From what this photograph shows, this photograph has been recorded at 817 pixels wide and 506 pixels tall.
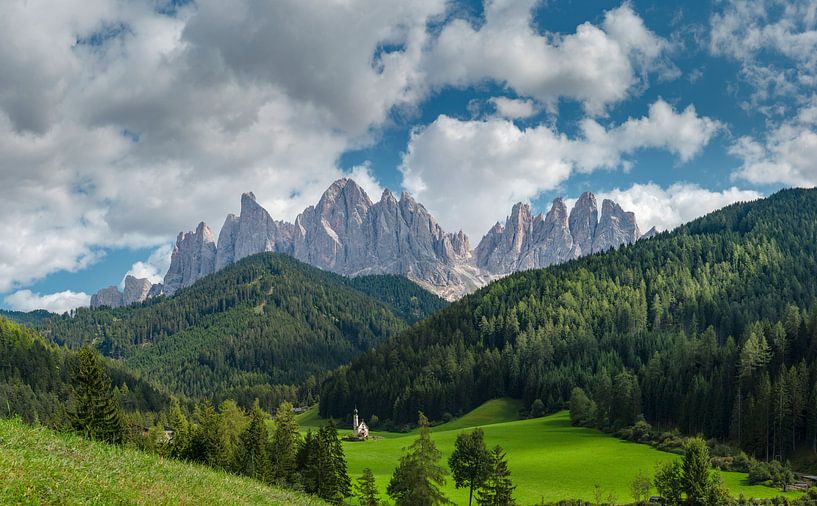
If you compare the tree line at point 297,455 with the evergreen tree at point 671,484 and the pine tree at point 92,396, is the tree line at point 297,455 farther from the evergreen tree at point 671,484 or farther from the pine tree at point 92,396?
the evergreen tree at point 671,484

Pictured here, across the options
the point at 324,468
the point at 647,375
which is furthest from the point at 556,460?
the point at 647,375

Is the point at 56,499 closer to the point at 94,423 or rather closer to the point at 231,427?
the point at 94,423

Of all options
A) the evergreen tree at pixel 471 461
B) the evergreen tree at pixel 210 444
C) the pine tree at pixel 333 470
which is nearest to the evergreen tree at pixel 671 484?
the evergreen tree at pixel 471 461

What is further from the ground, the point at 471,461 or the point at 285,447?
the point at 285,447

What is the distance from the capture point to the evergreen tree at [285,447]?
6638 cm

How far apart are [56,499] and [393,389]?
170 m

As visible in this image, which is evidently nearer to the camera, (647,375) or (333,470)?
(333,470)

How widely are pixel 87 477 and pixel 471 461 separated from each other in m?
53.9

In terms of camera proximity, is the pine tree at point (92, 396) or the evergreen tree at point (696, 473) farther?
the evergreen tree at point (696, 473)

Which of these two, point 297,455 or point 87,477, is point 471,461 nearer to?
point 297,455

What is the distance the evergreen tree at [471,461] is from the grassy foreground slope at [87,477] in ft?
134

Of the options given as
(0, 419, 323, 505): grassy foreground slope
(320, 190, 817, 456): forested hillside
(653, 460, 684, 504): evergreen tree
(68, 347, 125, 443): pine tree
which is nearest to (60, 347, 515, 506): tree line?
(68, 347, 125, 443): pine tree

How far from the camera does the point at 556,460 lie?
3472 inches

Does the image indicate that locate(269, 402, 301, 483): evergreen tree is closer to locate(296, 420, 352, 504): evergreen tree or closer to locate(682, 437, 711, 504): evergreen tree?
locate(296, 420, 352, 504): evergreen tree
